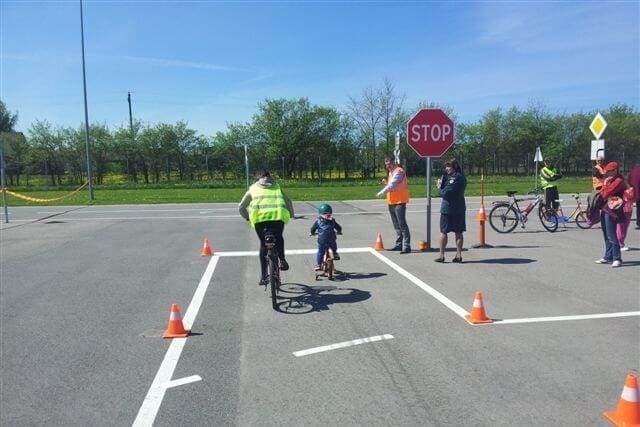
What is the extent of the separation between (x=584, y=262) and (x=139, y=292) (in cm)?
779

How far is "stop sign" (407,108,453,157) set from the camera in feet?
37.0

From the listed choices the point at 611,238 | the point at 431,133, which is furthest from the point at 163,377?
the point at 431,133

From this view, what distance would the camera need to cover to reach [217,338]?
223 inches

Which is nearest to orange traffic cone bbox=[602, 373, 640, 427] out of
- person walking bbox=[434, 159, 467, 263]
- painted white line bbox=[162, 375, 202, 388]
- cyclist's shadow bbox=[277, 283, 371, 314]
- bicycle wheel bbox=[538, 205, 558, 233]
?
painted white line bbox=[162, 375, 202, 388]

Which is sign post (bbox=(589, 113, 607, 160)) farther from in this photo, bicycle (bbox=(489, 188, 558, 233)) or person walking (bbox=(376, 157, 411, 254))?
person walking (bbox=(376, 157, 411, 254))

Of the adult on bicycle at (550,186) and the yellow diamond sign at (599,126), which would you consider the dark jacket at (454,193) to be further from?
the yellow diamond sign at (599,126)

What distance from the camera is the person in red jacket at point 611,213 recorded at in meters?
9.26

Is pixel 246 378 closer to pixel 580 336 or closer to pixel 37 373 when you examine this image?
pixel 37 373

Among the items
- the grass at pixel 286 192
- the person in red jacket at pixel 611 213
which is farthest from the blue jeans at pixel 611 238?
the grass at pixel 286 192

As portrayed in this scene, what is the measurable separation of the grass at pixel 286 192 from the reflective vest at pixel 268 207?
70.6 ft

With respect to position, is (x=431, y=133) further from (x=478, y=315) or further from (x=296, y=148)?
(x=296, y=148)

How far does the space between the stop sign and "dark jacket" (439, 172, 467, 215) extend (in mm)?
1643

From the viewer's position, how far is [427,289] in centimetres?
779

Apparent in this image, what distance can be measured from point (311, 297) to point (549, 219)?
910cm
